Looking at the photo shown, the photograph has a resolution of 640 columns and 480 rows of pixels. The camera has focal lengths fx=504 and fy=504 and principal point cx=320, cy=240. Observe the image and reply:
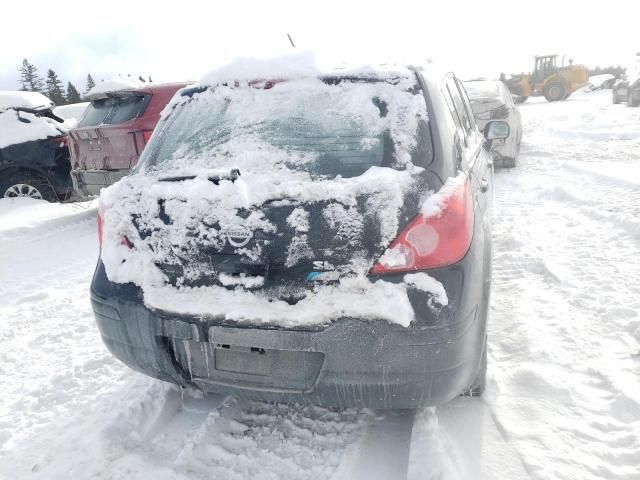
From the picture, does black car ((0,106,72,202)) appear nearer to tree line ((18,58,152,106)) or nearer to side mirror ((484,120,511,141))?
side mirror ((484,120,511,141))

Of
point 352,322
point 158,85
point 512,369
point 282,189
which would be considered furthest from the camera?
point 158,85

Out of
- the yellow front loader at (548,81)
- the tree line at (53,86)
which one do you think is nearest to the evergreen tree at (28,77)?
the tree line at (53,86)

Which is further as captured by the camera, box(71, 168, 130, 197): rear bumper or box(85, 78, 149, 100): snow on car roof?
box(85, 78, 149, 100): snow on car roof

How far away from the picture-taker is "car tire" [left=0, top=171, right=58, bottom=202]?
7.33m

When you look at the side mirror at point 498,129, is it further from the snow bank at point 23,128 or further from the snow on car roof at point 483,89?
the snow bank at point 23,128

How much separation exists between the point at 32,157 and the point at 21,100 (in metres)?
1.44

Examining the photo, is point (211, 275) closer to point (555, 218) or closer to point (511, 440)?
point (511, 440)

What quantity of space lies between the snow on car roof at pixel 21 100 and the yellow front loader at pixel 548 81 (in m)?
23.8

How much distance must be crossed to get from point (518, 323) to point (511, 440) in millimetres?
1212

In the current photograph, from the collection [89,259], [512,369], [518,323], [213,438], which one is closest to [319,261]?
[213,438]

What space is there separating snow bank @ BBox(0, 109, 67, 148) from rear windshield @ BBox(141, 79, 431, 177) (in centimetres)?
605

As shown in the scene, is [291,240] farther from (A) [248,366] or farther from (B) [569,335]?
(B) [569,335]

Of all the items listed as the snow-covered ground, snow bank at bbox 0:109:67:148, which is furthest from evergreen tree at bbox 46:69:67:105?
the snow-covered ground

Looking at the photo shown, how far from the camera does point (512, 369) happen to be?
2.77 m
